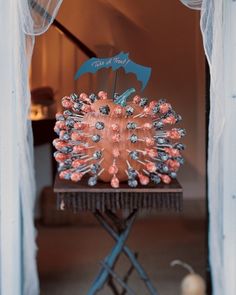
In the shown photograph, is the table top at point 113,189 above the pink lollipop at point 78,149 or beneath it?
beneath

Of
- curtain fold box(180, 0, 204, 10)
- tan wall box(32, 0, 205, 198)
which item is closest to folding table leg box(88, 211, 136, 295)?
curtain fold box(180, 0, 204, 10)

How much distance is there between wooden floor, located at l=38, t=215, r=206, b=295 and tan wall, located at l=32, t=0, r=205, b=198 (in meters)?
0.89

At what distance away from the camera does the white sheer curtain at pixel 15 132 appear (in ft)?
7.12

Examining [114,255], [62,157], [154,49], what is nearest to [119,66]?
[62,157]

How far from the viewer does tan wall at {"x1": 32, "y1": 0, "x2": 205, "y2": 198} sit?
4939 mm

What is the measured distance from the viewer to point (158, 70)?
521 cm

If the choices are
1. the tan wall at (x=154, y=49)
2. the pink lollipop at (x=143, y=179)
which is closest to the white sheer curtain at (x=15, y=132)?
the pink lollipop at (x=143, y=179)

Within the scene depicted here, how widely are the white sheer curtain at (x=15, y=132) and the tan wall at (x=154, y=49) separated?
2554mm

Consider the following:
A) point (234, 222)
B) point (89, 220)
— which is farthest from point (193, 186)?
point (234, 222)

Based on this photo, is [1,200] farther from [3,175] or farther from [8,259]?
[8,259]

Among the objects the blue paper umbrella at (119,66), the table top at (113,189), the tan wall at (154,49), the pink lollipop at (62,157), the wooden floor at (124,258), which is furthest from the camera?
the tan wall at (154,49)

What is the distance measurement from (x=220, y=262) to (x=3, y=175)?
105cm

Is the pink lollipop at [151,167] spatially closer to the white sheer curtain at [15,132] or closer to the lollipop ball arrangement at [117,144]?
the lollipop ball arrangement at [117,144]

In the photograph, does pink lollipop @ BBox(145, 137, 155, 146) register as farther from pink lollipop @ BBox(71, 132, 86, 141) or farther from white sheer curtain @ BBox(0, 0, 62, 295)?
white sheer curtain @ BBox(0, 0, 62, 295)
